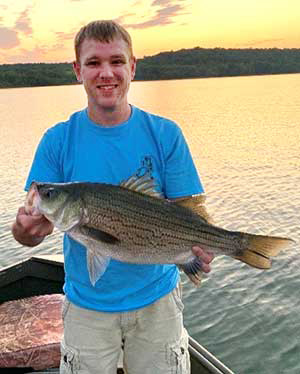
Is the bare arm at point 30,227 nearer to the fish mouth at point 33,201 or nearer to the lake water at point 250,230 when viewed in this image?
the fish mouth at point 33,201

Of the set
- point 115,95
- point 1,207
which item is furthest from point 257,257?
point 1,207

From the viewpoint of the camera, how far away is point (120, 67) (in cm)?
394

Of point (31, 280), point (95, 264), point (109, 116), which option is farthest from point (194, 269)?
point (31, 280)

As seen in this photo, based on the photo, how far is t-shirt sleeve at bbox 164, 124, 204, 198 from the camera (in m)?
3.94

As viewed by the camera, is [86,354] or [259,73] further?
[259,73]

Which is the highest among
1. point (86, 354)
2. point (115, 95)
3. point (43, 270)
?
point (115, 95)

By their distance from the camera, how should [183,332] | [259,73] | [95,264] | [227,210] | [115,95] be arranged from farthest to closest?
1. [259,73]
2. [227,210]
3. [183,332]
4. [115,95]
5. [95,264]

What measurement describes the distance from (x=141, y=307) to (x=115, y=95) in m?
1.63

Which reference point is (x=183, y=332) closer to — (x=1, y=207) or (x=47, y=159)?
(x=47, y=159)

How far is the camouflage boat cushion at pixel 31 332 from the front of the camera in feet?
18.7

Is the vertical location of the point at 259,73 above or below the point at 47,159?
below

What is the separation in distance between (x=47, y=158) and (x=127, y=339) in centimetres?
155

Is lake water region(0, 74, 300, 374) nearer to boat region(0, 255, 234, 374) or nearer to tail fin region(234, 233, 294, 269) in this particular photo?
boat region(0, 255, 234, 374)

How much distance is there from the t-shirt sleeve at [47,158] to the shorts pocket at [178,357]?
1.62m
